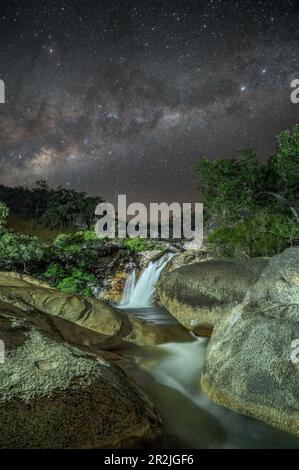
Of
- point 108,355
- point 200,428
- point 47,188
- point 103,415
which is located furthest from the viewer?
point 47,188

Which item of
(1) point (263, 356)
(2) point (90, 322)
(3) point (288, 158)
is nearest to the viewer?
(1) point (263, 356)

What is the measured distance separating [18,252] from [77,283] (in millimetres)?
3547

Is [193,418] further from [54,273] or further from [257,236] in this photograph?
[54,273]

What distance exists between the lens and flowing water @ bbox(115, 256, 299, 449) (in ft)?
16.7

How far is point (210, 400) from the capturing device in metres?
6.07

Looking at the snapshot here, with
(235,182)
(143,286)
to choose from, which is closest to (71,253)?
(143,286)

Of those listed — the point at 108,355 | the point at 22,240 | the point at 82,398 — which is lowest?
the point at 108,355

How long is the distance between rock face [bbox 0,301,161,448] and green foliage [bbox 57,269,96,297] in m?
12.0

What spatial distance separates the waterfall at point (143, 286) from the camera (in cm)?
1838

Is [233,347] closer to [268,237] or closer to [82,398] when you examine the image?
[82,398]

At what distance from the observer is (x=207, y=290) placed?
33.6 ft

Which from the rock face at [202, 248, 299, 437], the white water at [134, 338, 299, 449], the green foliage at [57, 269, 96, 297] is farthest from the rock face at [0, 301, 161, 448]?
the green foliage at [57, 269, 96, 297]
